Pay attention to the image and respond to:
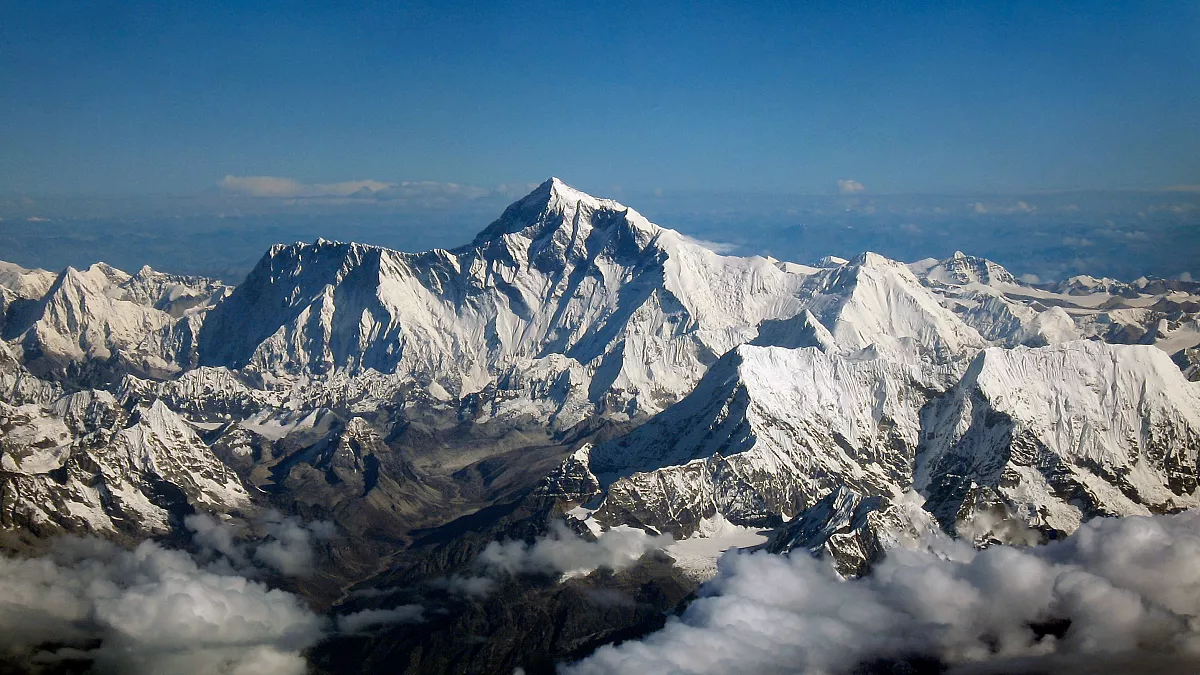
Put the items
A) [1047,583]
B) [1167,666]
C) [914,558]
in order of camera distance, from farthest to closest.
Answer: [914,558], [1047,583], [1167,666]

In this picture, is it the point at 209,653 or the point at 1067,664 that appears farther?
the point at 209,653

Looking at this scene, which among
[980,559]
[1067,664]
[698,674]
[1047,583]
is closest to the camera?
[1067,664]

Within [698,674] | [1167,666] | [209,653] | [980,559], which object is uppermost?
[1167,666]

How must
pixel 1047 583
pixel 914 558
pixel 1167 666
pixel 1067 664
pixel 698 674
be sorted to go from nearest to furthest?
pixel 1167 666, pixel 1067 664, pixel 1047 583, pixel 698 674, pixel 914 558

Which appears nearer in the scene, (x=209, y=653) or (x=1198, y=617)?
(x=1198, y=617)

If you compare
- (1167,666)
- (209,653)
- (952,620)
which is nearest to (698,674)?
(952,620)

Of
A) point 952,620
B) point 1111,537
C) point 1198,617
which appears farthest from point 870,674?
point 1198,617

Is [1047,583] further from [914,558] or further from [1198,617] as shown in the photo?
[914,558]

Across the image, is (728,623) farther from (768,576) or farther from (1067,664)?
(1067,664)

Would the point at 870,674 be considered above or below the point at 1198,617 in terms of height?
below
